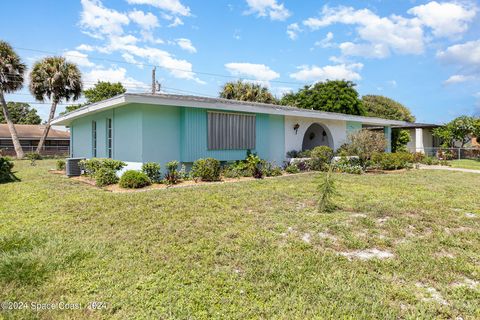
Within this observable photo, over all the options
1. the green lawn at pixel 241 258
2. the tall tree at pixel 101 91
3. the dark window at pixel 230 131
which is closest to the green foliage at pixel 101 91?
the tall tree at pixel 101 91

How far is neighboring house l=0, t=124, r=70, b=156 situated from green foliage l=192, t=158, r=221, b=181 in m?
30.0

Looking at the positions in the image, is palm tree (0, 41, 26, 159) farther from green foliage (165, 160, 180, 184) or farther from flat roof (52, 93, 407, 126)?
green foliage (165, 160, 180, 184)

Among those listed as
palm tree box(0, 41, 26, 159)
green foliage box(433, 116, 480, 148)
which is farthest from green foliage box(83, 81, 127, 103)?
green foliage box(433, 116, 480, 148)

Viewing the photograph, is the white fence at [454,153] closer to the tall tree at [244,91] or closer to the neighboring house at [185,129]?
the neighboring house at [185,129]

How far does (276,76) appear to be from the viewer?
103ft

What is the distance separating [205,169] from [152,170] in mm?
1812

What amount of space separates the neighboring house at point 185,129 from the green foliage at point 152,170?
53cm

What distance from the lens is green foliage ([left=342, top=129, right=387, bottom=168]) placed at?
44.6 feet

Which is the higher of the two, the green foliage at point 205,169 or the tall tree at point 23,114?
the tall tree at point 23,114

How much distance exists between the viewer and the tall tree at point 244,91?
29.6 metres

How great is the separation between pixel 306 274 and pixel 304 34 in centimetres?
1724

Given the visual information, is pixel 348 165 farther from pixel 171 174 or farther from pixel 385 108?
pixel 385 108

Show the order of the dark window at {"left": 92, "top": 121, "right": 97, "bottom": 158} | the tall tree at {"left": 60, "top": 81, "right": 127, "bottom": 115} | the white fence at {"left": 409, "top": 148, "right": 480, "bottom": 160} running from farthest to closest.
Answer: the tall tree at {"left": 60, "top": 81, "right": 127, "bottom": 115} < the white fence at {"left": 409, "top": 148, "right": 480, "bottom": 160} < the dark window at {"left": 92, "top": 121, "right": 97, "bottom": 158}

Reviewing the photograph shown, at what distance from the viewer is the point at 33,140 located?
35.6 m
